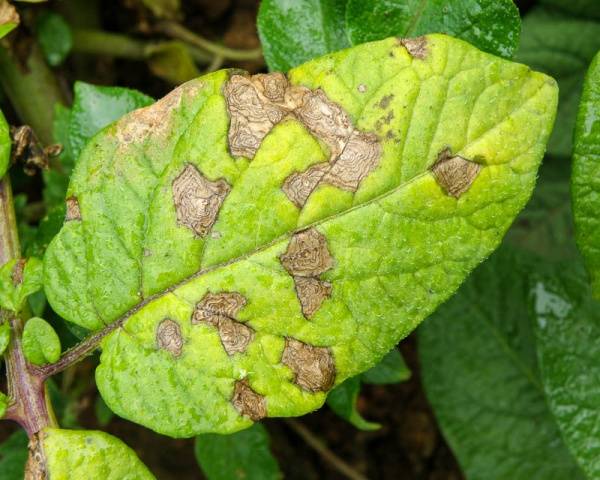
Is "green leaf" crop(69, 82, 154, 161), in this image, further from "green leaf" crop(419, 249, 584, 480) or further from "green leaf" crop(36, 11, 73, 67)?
"green leaf" crop(419, 249, 584, 480)

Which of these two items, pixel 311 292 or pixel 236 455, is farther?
pixel 236 455

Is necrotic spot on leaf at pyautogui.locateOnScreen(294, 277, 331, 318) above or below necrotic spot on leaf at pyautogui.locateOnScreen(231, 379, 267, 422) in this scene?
above

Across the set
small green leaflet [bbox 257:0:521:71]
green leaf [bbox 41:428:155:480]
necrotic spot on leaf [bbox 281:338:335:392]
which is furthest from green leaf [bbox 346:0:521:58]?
green leaf [bbox 41:428:155:480]

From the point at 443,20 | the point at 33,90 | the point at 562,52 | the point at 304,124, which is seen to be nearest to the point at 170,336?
the point at 304,124

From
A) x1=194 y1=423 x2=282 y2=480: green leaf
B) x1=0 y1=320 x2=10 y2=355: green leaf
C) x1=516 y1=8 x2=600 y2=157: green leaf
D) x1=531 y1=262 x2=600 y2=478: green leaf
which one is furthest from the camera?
x1=516 y1=8 x2=600 y2=157: green leaf

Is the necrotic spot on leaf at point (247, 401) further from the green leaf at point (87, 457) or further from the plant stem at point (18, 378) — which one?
the plant stem at point (18, 378)

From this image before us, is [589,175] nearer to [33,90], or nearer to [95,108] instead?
[95,108]
